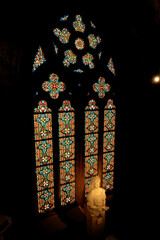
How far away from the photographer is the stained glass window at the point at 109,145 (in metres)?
3.15

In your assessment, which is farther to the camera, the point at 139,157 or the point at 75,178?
the point at 139,157

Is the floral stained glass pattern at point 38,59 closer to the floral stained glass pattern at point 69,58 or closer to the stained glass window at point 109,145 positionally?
the floral stained glass pattern at point 69,58

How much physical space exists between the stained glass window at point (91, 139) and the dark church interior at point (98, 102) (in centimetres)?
18

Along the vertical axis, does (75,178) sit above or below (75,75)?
below

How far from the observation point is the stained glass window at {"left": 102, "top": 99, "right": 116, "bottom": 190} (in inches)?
124

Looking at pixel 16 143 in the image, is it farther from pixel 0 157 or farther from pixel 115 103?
pixel 115 103

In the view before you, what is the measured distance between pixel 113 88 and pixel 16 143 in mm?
1992

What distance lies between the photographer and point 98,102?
2.98 meters

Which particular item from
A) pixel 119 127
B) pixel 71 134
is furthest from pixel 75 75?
pixel 119 127

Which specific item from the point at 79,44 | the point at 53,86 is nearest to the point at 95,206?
the point at 53,86

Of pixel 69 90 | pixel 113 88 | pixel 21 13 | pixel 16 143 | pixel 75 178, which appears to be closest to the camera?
pixel 21 13

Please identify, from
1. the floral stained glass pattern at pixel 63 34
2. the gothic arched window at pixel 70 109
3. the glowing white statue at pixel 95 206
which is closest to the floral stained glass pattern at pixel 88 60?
the gothic arched window at pixel 70 109

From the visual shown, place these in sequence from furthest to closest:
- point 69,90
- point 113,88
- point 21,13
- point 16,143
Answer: point 113,88 → point 69,90 → point 16,143 → point 21,13

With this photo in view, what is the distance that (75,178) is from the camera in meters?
2.92
